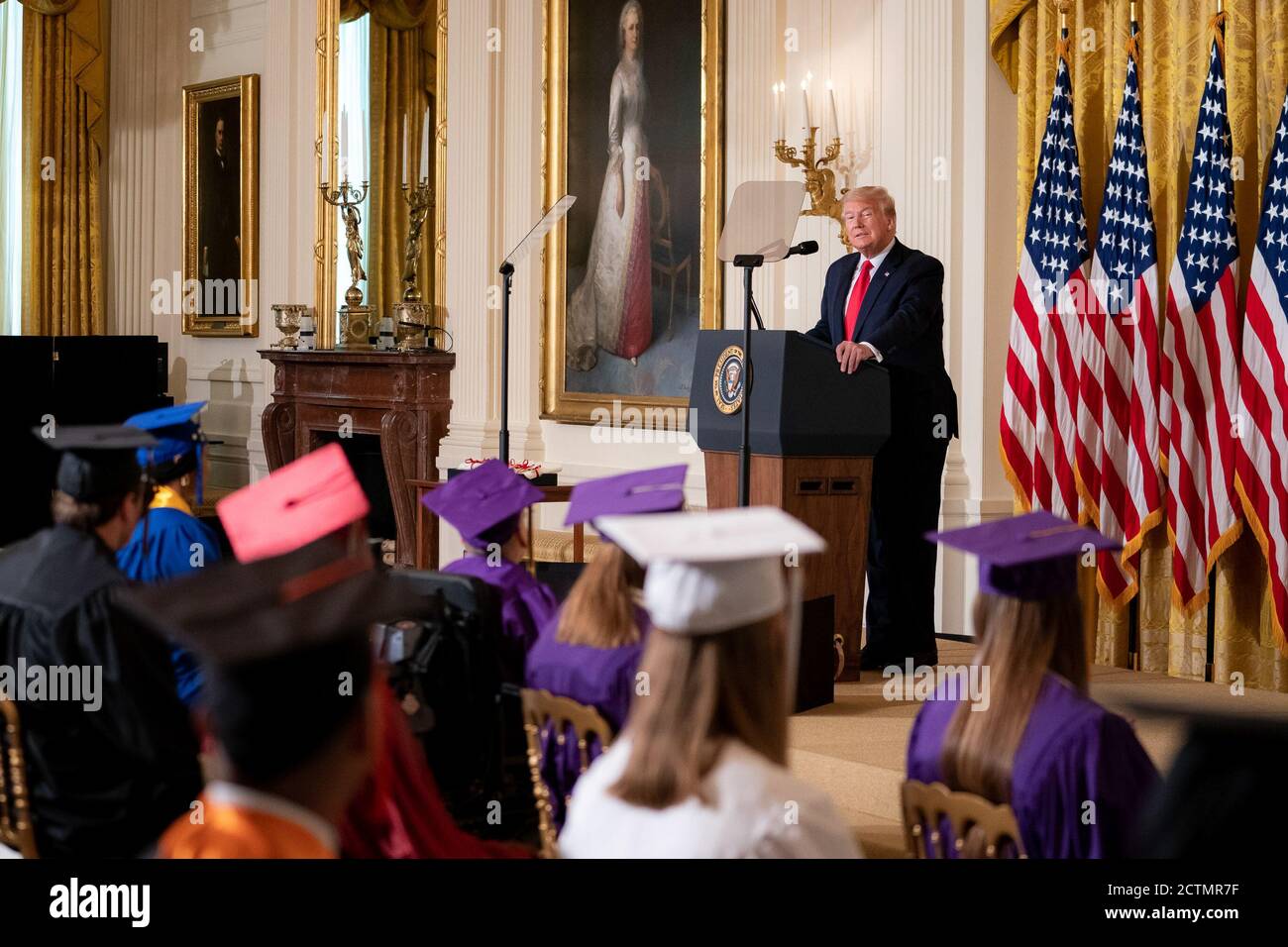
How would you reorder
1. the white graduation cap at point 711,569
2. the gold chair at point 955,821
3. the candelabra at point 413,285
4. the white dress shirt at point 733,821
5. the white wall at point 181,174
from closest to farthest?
1. the white dress shirt at point 733,821
2. the white graduation cap at point 711,569
3. the gold chair at point 955,821
4. the candelabra at point 413,285
5. the white wall at point 181,174

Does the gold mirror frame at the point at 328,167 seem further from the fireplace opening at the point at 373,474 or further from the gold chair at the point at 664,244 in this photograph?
the gold chair at the point at 664,244

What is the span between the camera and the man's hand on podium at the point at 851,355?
17.1ft

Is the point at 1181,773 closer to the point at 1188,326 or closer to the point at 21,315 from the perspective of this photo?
the point at 1188,326

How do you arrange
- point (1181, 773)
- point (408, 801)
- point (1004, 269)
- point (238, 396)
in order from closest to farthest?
point (1181, 773)
point (408, 801)
point (1004, 269)
point (238, 396)

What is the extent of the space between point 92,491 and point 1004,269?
468cm

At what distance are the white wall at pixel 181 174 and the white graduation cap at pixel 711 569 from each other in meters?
9.65

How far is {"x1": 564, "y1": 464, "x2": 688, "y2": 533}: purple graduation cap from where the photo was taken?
11.2ft

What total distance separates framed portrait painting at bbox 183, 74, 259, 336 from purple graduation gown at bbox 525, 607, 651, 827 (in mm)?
9310

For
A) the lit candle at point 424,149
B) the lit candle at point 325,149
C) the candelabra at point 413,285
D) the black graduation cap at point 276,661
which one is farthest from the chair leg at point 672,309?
the black graduation cap at point 276,661

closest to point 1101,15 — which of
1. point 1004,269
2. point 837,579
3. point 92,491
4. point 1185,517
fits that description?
point 1004,269

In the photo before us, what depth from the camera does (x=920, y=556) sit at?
567 cm

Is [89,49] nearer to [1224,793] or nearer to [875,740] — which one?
[875,740]

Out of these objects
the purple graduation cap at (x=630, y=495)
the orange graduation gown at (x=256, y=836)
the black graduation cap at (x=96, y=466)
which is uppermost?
the black graduation cap at (x=96, y=466)
